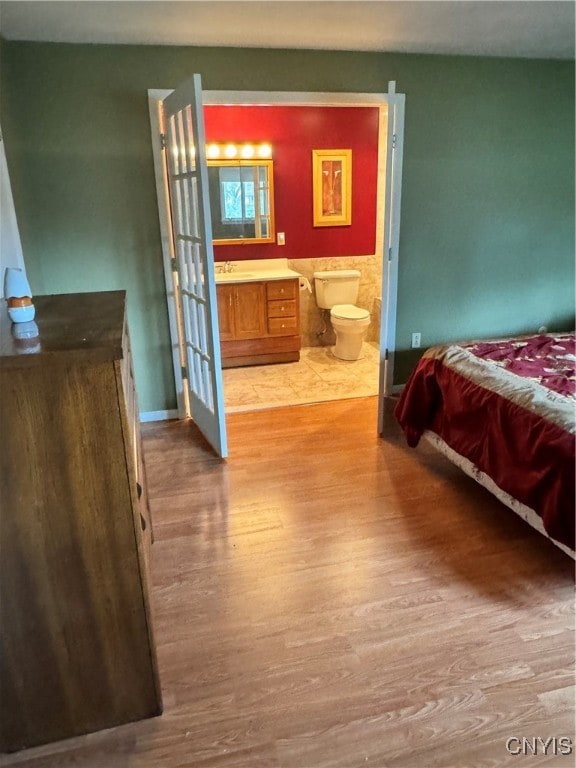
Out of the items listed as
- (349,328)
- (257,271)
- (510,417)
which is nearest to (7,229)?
(510,417)

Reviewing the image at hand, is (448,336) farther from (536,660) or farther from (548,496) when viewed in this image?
(536,660)

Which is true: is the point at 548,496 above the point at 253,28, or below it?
below

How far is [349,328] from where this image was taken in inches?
190

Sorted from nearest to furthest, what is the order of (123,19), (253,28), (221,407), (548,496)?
(548,496) → (123,19) → (253,28) → (221,407)

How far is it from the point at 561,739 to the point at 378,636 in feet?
1.98

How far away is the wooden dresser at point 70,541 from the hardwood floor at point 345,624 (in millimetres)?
142

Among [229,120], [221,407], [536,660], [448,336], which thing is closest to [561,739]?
[536,660]

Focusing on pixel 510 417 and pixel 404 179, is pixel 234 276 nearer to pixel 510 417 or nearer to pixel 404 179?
pixel 404 179

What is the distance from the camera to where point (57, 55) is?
9.48 feet

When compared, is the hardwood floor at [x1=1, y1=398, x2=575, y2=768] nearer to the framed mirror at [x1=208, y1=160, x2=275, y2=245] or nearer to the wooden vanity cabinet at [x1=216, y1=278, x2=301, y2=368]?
the wooden vanity cabinet at [x1=216, y1=278, x2=301, y2=368]

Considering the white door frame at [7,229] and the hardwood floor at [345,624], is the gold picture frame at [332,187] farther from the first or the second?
the white door frame at [7,229]

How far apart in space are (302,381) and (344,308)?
0.96m

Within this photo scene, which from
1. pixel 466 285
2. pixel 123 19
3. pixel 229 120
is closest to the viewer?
pixel 123 19

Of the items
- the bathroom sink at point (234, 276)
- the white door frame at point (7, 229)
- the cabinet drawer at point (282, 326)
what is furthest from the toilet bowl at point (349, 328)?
the white door frame at point (7, 229)
